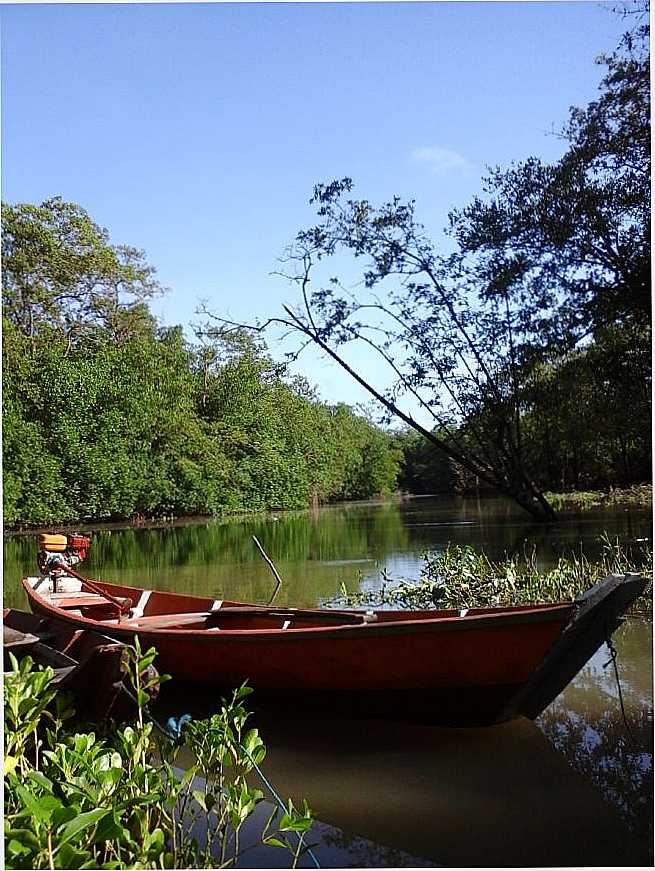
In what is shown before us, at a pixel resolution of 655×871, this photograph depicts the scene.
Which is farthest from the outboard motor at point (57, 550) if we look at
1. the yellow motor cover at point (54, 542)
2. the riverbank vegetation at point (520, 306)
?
the riverbank vegetation at point (520, 306)

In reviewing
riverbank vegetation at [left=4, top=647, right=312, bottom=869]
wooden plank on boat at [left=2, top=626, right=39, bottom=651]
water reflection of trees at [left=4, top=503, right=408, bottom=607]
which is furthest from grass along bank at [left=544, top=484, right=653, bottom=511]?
riverbank vegetation at [left=4, top=647, right=312, bottom=869]

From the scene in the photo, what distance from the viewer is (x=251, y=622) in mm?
3828

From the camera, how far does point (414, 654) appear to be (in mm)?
3016

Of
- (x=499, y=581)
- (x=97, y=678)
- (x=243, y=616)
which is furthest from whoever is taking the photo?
(x=499, y=581)

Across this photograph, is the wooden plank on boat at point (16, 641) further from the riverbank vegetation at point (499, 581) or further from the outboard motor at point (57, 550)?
the riverbank vegetation at point (499, 581)

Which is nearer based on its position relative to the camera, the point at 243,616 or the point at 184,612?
the point at 243,616

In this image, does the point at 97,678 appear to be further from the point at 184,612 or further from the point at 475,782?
the point at 184,612

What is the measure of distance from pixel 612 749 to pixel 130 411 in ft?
12.0

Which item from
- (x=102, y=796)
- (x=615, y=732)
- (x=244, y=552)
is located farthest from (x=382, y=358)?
(x=102, y=796)

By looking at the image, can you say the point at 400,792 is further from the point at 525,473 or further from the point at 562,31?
the point at 562,31

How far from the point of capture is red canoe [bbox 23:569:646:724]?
285 centimetres

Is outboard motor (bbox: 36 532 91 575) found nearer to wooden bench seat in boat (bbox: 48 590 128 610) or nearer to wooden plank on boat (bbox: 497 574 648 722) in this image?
wooden bench seat in boat (bbox: 48 590 128 610)

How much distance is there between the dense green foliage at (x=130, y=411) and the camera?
530 centimetres

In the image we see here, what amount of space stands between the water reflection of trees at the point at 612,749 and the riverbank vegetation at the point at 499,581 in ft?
3.96
